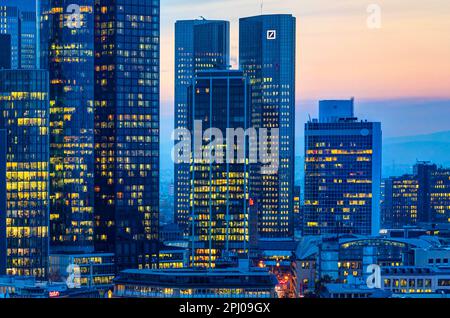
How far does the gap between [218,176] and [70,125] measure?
6257mm

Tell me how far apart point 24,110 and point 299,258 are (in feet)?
36.9

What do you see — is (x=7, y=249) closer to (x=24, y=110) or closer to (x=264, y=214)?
(x=24, y=110)

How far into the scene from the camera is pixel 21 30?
62.8 meters

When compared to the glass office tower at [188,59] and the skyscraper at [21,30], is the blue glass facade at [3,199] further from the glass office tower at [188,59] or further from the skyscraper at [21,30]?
the skyscraper at [21,30]

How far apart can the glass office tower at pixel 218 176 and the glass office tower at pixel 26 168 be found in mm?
6458

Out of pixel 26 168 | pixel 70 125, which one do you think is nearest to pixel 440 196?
pixel 70 125

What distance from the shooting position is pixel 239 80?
4488 centimetres

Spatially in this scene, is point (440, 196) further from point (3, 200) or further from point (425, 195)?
point (3, 200)

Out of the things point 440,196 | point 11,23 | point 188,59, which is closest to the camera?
point 188,59

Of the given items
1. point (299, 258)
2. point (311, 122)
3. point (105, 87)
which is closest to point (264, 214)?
point (311, 122)

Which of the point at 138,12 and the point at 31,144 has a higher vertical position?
the point at 138,12

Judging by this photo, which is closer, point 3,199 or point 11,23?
point 3,199

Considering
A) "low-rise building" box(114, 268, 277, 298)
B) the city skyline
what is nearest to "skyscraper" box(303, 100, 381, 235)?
the city skyline

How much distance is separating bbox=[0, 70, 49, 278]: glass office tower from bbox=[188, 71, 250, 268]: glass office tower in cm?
646
